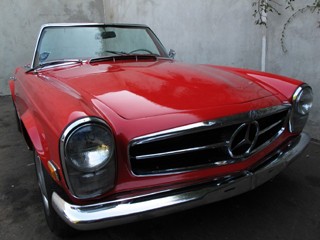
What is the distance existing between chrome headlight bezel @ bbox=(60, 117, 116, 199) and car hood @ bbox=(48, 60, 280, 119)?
0.72 ft

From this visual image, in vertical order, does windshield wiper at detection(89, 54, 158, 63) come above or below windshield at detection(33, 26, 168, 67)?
below

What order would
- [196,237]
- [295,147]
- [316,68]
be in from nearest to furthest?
1. [196,237]
2. [295,147]
3. [316,68]

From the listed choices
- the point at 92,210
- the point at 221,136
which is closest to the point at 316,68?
the point at 221,136

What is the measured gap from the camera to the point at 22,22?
24.0 ft

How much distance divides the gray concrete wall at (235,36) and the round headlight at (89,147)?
9.58ft

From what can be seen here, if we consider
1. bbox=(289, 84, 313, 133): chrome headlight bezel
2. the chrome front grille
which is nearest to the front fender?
the chrome front grille

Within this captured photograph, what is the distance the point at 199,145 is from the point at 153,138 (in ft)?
1.01

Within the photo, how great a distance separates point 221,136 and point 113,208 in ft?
2.38

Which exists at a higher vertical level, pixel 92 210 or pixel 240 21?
pixel 240 21

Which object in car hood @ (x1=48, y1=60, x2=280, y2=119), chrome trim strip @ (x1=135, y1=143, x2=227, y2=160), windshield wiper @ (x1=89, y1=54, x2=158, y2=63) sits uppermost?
windshield wiper @ (x1=89, y1=54, x2=158, y2=63)

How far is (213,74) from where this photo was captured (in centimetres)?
260

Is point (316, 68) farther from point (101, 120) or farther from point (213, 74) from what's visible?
point (101, 120)

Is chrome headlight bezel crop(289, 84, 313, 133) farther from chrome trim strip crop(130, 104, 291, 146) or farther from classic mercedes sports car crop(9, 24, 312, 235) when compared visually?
chrome trim strip crop(130, 104, 291, 146)

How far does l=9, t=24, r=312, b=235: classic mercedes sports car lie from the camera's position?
1.66 metres
